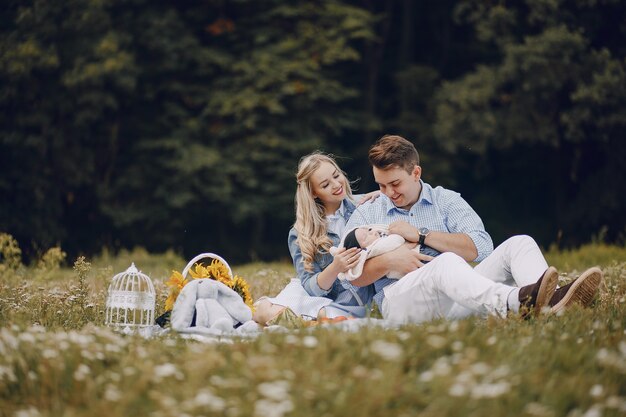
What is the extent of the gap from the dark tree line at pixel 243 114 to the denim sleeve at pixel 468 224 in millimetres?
12100

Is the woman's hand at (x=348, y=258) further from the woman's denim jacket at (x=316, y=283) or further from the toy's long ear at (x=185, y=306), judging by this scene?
the toy's long ear at (x=185, y=306)

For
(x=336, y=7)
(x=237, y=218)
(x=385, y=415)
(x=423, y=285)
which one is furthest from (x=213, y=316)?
(x=336, y=7)

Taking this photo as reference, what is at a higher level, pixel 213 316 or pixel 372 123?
pixel 372 123

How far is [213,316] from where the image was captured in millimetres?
5457

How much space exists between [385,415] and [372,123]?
1793cm

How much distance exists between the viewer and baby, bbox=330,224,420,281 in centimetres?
511

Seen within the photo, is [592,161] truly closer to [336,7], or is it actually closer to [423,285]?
[336,7]

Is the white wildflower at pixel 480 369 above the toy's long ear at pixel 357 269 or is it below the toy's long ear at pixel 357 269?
below

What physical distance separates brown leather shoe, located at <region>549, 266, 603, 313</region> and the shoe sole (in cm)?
18

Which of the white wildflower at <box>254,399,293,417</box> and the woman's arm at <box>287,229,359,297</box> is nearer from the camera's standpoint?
the white wildflower at <box>254,399,293,417</box>

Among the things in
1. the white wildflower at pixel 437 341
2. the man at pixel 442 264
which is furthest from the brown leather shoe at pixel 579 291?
the white wildflower at pixel 437 341

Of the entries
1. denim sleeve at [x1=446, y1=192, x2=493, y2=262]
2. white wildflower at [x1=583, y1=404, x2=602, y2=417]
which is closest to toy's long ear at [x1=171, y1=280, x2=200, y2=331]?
denim sleeve at [x1=446, y1=192, x2=493, y2=262]

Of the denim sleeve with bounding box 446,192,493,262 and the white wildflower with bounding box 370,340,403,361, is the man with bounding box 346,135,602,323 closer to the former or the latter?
the denim sleeve with bounding box 446,192,493,262

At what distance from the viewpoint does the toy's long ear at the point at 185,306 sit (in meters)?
5.37
